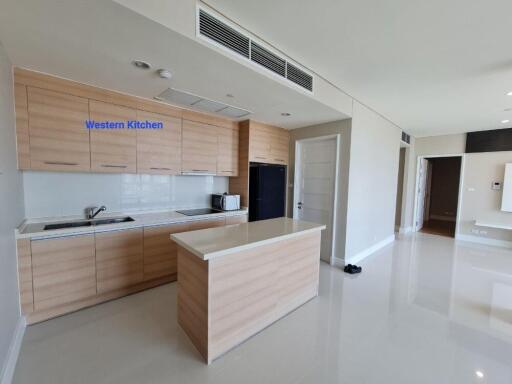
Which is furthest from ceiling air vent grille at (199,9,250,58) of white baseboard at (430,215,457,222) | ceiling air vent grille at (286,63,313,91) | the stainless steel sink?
white baseboard at (430,215,457,222)

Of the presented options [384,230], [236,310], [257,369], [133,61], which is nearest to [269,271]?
[236,310]

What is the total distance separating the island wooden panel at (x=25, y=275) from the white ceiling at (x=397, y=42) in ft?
8.55

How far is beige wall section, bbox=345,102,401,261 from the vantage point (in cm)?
360

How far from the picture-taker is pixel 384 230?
4859mm

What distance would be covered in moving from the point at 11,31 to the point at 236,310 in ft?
8.67

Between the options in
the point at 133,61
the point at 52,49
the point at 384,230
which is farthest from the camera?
the point at 384,230

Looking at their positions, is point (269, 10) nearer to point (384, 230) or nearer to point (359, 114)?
point (359, 114)

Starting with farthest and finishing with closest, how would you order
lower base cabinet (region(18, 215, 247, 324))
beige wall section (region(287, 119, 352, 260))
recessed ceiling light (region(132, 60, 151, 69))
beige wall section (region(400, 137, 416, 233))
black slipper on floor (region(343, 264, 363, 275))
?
beige wall section (region(400, 137, 416, 233)) < beige wall section (region(287, 119, 352, 260)) < black slipper on floor (region(343, 264, 363, 275)) < lower base cabinet (region(18, 215, 247, 324)) < recessed ceiling light (region(132, 60, 151, 69))

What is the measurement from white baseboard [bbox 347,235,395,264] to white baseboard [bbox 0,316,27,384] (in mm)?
3923

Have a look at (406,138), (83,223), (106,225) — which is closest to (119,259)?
(106,225)

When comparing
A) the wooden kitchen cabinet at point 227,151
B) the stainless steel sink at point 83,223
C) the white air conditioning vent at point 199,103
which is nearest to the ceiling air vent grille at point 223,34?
the white air conditioning vent at point 199,103

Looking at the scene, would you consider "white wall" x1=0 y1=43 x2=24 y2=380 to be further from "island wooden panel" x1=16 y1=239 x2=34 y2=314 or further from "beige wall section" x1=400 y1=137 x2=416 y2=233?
"beige wall section" x1=400 y1=137 x2=416 y2=233

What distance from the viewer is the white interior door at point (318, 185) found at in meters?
3.79

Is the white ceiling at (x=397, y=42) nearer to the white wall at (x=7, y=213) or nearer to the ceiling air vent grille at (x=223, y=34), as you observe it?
the ceiling air vent grille at (x=223, y=34)
